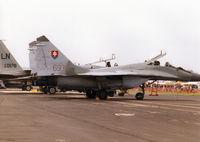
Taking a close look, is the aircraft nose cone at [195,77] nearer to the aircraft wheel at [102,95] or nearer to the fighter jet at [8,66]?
the aircraft wheel at [102,95]

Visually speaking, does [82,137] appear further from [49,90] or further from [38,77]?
[49,90]

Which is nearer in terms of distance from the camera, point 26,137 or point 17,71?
point 26,137

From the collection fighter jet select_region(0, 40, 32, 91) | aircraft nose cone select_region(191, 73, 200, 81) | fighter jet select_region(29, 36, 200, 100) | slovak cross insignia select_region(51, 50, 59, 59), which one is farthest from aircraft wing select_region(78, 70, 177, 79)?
fighter jet select_region(0, 40, 32, 91)

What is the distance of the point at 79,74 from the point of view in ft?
81.4

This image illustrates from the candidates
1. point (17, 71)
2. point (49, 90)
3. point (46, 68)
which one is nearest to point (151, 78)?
point (46, 68)

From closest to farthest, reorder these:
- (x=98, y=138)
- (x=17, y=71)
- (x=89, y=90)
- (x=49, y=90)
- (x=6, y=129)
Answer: (x=98, y=138) < (x=6, y=129) < (x=89, y=90) < (x=49, y=90) < (x=17, y=71)

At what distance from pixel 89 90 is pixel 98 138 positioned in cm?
2113

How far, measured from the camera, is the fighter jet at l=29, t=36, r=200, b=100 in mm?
24906

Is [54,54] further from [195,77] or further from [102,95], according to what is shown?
[195,77]

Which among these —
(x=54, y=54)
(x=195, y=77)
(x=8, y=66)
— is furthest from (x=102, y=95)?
(x=8, y=66)

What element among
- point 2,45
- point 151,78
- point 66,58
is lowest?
point 151,78

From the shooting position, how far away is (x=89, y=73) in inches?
985

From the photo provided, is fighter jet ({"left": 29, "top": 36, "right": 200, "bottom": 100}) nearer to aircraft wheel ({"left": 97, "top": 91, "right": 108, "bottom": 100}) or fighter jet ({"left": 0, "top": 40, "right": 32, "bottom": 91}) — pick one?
aircraft wheel ({"left": 97, "top": 91, "right": 108, "bottom": 100})

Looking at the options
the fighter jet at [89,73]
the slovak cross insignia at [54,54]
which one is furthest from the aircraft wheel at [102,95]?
the slovak cross insignia at [54,54]
